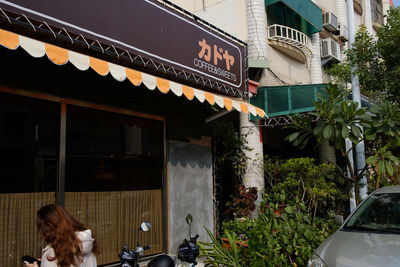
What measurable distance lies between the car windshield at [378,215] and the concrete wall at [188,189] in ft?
10.5

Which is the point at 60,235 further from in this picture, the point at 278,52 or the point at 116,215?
the point at 278,52

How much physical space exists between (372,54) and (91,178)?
26.2 ft

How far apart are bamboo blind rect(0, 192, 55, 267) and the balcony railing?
11.6 meters

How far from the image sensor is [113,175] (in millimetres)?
5742

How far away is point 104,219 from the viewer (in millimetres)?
5492

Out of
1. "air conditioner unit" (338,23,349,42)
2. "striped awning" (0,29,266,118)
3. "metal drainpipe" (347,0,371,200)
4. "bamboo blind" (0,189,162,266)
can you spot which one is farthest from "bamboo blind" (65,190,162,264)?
"air conditioner unit" (338,23,349,42)

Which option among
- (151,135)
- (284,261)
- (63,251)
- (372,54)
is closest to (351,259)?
(284,261)

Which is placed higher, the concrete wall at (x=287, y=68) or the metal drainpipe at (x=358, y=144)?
the concrete wall at (x=287, y=68)

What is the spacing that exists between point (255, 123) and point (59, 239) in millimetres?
9984

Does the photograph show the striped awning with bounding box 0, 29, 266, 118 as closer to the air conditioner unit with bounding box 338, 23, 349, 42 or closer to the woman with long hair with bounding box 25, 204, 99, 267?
the woman with long hair with bounding box 25, 204, 99, 267

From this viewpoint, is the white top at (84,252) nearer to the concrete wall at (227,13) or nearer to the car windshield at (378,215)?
the car windshield at (378,215)

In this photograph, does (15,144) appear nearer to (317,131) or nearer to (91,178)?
(91,178)

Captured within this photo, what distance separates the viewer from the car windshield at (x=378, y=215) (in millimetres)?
4316

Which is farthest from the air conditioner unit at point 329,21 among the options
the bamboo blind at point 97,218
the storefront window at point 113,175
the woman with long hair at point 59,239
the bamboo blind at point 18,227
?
the woman with long hair at point 59,239
